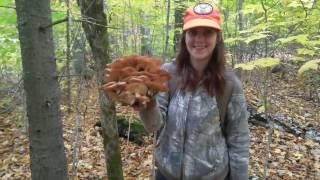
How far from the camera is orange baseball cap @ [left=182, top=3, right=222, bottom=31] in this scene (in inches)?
91.9

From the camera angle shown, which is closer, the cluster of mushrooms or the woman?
the cluster of mushrooms

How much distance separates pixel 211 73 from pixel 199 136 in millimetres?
403

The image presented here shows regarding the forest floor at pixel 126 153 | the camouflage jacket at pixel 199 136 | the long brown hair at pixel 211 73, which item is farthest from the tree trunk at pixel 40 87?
the forest floor at pixel 126 153

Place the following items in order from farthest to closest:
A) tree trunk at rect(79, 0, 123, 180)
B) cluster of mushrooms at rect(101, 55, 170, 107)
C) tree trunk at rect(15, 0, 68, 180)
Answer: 1. tree trunk at rect(79, 0, 123, 180)
2. tree trunk at rect(15, 0, 68, 180)
3. cluster of mushrooms at rect(101, 55, 170, 107)

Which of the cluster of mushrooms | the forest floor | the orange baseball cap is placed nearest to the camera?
the cluster of mushrooms

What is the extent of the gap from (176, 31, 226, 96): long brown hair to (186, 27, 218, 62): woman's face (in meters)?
0.06

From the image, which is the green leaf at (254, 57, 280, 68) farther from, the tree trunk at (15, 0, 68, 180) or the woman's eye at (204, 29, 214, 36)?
the tree trunk at (15, 0, 68, 180)

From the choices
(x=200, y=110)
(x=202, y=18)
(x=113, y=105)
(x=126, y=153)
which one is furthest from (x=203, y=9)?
(x=126, y=153)

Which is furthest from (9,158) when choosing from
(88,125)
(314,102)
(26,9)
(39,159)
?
(314,102)

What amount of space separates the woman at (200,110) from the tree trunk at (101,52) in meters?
1.64

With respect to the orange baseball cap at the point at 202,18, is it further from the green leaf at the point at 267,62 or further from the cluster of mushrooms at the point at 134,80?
the green leaf at the point at 267,62

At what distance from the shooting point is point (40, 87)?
2721 mm

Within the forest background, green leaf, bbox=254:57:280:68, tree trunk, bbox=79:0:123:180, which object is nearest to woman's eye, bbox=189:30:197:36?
the forest background

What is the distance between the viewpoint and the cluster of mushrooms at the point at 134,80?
179cm
